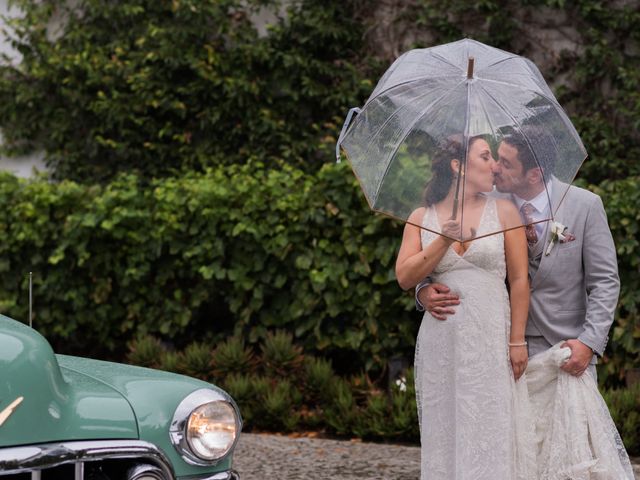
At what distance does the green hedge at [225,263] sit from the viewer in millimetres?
7289

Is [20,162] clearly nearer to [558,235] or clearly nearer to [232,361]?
[232,361]

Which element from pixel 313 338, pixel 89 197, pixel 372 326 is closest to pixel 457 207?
pixel 372 326

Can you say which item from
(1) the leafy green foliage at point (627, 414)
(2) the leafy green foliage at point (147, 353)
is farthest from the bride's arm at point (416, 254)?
(2) the leafy green foliage at point (147, 353)

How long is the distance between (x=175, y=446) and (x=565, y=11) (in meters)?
7.51

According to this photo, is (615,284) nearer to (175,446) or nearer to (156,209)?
(175,446)

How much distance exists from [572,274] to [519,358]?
383 mm

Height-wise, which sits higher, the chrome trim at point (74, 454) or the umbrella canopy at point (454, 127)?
the umbrella canopy at point (454, 127)

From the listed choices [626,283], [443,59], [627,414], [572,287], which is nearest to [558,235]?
[572,287]

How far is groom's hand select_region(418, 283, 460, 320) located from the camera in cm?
391

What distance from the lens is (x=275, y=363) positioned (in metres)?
7.32

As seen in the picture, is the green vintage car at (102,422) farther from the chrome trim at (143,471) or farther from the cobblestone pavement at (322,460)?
the cobblestone pavement at (322,460)

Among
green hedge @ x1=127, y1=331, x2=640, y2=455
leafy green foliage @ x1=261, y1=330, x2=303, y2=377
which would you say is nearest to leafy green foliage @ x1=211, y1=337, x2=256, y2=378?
green hedge @ x1=127, y1=331, x2=640, y2=455

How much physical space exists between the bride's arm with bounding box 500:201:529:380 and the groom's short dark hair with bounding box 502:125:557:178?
0.89 feet

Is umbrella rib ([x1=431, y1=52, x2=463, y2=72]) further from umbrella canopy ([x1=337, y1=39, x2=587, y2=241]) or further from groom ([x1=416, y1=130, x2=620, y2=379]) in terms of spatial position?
groom ([x1=416, y1=130, x2=620, y2=379])
